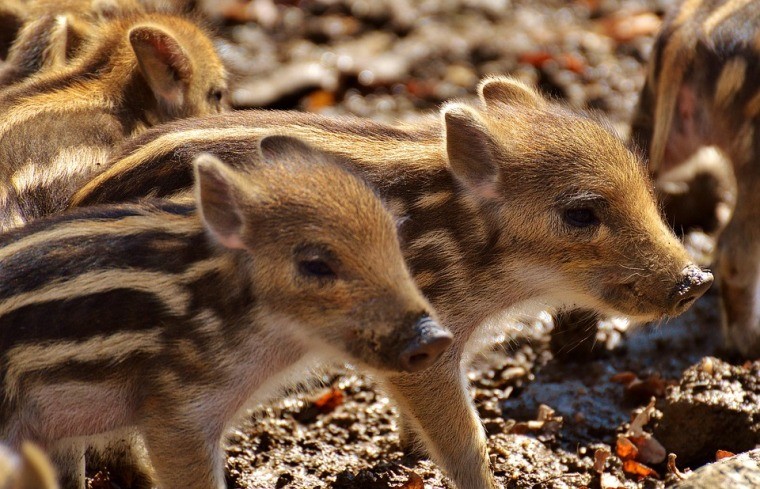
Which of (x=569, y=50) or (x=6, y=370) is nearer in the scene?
(x=6, y=370)

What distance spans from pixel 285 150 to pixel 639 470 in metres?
1.74

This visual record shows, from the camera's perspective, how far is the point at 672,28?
5.13 meters

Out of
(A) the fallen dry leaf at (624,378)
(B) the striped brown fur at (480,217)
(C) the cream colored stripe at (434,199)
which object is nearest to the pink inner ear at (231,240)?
(B) the striped brown fur at (480,217)

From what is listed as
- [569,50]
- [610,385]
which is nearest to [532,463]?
[610,385]

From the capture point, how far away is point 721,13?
4973 millimetres

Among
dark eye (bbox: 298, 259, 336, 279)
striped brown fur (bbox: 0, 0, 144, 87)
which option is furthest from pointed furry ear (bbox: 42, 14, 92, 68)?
dark eye (bbox: 298, 259, 336, 279)

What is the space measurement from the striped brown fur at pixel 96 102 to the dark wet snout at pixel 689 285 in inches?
79.7

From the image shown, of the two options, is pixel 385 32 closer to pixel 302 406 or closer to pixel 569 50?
pixel 569 50

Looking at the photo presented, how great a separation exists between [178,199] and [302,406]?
1.15 m

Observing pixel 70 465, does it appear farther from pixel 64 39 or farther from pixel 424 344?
pixel 64 39

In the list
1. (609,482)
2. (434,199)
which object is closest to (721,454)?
(609,482)

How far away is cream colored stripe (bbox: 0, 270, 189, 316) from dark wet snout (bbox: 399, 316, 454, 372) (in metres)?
0.68

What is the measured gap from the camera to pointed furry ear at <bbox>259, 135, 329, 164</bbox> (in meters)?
3.56

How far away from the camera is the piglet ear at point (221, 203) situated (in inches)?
134
